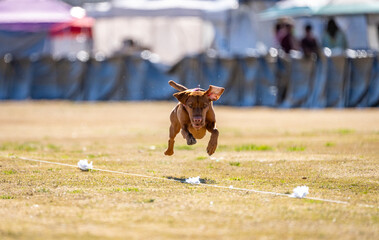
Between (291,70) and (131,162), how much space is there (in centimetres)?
1351

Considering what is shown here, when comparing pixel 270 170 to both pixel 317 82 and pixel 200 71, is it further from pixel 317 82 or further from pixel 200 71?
pixel 200 71

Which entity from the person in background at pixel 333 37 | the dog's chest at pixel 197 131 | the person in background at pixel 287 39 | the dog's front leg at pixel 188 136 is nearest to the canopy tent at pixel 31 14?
the person in background at pixel 333 37

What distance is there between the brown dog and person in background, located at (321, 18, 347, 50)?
1984 cm

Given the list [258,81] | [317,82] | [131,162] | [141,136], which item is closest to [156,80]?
[258,81]

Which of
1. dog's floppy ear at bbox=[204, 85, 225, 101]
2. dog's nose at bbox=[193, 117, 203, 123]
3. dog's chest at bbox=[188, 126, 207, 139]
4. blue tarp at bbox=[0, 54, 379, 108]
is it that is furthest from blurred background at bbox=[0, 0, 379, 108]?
dog's nose at bbox=[193, 117, 203, 123]

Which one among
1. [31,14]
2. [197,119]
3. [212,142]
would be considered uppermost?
[31,14]

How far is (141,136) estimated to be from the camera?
16688mm

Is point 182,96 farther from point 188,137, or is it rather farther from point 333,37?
point 333,37

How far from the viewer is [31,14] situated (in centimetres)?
3803

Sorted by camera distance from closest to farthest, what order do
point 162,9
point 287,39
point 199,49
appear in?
point 287,39
point 162,9
point 199,49

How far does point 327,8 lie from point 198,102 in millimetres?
21588

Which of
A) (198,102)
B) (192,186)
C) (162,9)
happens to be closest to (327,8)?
(162,9)

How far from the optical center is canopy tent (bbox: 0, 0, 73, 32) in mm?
37156

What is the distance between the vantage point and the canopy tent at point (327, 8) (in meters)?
29.5
